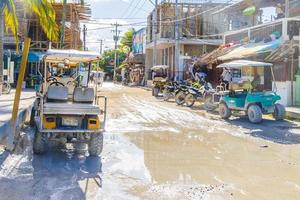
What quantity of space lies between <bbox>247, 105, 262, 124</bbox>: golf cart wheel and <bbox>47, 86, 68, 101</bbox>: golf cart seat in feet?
27.2

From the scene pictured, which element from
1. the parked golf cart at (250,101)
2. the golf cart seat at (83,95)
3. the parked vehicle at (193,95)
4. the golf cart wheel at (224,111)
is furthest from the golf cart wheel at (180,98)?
the golf cart seat at (83,95)

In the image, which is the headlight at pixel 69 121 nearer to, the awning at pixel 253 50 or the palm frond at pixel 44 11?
the palm frond at pixel 44 11

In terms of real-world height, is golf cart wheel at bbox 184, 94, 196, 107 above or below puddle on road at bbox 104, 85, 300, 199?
above

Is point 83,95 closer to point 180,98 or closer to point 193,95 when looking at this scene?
point 193,95

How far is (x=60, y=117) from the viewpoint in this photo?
9.11 meters

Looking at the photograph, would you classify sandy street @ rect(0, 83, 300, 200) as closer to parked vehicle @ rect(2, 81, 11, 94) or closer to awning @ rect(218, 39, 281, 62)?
awning @ rect(218, 39, 281, 62)

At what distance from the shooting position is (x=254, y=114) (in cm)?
1565

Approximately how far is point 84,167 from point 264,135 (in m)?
6.69

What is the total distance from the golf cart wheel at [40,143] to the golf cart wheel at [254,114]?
8728mm

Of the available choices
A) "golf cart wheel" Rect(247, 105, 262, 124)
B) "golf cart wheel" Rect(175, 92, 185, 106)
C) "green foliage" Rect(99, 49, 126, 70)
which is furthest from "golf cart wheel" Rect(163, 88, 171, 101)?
"green foliage" Rect(99, 49, 126, 70)

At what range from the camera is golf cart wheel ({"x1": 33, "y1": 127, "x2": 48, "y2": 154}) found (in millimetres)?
9062

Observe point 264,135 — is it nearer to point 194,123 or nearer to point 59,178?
point 194,123

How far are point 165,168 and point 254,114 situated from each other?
8249 mm

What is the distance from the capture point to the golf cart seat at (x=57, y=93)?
9.45m
